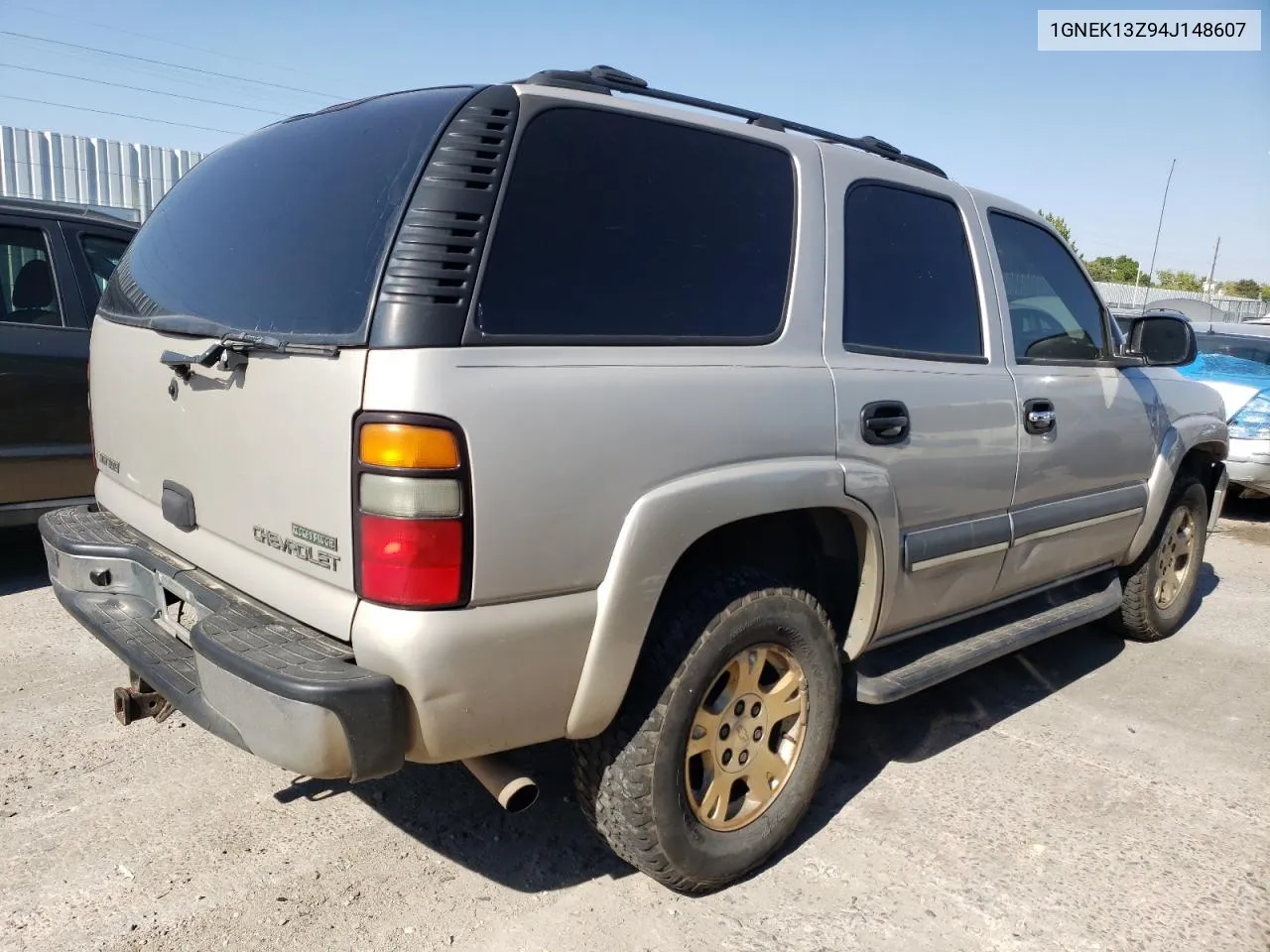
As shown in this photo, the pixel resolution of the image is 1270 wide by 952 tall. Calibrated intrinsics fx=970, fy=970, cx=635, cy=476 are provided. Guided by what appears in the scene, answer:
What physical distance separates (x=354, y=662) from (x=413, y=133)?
1.15 metres

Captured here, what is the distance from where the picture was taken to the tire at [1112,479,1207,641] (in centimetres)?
451

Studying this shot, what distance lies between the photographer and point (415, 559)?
6.26ft

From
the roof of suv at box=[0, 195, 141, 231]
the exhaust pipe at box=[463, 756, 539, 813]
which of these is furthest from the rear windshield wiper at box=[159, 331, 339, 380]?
the roof of suv at box=[0, 195, 141, 231]

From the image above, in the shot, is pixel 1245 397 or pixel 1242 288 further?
pixel 1242 288

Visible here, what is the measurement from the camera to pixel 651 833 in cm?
237

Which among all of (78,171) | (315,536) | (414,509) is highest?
(78,171)

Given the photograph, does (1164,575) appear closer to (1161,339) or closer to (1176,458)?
(1176,458)

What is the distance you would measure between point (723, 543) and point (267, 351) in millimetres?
1218

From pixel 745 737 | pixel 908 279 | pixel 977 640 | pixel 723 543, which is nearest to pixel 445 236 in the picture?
pixel 723 543

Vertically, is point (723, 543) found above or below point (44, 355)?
below

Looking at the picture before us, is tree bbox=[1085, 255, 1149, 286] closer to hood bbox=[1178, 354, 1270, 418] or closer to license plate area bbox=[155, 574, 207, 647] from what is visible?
hood bbox=[1178, 354, 1270, 418]

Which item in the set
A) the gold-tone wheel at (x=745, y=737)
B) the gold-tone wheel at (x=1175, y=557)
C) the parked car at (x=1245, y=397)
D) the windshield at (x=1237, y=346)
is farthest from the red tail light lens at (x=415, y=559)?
the windshield at (x=1237, y=346)

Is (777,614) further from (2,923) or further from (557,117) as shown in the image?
(2,923)

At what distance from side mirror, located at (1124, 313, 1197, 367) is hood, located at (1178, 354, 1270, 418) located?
3.91 meters
